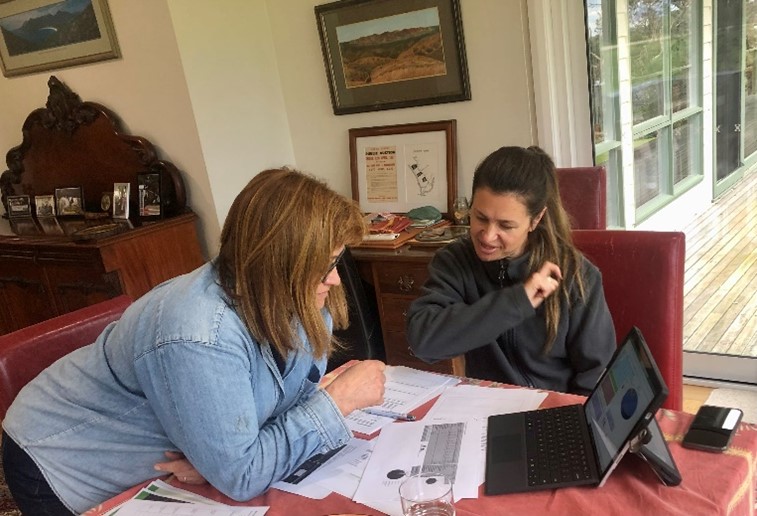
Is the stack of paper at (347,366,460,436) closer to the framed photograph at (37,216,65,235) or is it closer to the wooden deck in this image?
the wooden deck

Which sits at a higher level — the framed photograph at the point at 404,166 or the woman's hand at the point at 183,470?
the framed photograph at the point at 404,166

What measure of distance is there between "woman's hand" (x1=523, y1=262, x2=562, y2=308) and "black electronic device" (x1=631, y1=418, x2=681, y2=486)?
459 mm

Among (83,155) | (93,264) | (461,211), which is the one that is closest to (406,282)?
(461,211)

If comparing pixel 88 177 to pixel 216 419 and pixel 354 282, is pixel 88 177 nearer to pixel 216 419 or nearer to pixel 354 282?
pixel 354 282

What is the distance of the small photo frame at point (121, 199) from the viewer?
9.75 ft

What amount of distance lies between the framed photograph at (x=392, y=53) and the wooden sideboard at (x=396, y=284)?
706 millimetres

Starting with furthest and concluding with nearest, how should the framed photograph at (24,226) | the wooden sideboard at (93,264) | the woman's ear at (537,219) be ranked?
1. the framed photograph at (24,226)
2. the wooden sideboard at (93,264)
3. the woman's ear at (537,219)

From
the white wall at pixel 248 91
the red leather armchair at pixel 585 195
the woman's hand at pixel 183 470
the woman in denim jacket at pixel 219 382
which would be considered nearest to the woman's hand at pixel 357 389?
the woman in denim jacket at pixel 219 382

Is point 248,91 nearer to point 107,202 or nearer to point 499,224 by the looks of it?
point 107,202

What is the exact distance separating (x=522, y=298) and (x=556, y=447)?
1.34ft

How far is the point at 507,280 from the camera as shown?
4.88 feet

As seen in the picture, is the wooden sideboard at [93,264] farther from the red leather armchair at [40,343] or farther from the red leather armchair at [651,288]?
the red leather armchair at [651,288]

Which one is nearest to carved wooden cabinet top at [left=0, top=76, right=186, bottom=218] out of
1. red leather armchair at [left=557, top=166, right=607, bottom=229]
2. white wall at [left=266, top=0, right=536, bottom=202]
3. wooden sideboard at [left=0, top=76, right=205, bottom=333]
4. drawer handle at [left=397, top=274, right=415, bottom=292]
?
wooden sideboard at [left=0, top=76, right=205, bottom=333]

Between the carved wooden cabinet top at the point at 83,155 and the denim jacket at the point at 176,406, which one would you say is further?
the carved wooden cabinet top at the point at 83,155
